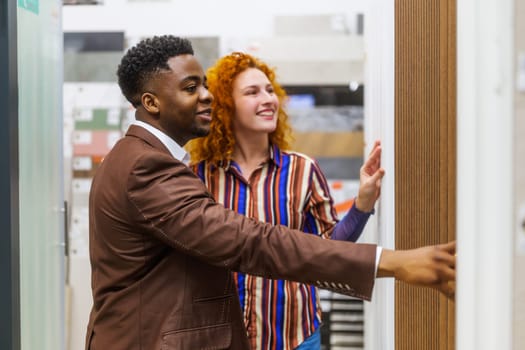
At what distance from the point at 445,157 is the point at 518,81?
2.48 feet

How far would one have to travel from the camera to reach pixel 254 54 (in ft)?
13.3

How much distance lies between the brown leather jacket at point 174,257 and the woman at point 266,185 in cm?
61

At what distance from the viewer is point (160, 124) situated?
5.72 ft

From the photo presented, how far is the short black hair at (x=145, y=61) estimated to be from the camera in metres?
1.78

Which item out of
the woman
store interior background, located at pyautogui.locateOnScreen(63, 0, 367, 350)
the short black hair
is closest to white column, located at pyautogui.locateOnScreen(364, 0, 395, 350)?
the woman

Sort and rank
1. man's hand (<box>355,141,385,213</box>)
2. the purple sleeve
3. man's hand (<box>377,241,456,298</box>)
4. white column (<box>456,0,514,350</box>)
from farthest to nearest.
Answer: the purple sleeve
man's hand (<box>355,141,385,213</box>)
man's hand (<box>377,241,456,298</box>)
white column (<box>456,0,514,350</box>)

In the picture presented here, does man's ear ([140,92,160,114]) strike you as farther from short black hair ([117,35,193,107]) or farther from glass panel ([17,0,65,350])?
glass panel ([17,0,65,350])

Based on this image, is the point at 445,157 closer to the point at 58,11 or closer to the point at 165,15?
the point at 58,11

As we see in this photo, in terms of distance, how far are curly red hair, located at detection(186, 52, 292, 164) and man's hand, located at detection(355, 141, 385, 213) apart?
47 centimetres

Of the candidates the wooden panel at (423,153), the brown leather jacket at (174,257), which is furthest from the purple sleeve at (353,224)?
the brown leather jacket at (174,257)

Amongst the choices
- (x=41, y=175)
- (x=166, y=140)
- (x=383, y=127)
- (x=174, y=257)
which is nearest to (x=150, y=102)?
(x=166, y=140)

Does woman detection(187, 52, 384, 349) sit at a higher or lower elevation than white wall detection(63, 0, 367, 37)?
lower

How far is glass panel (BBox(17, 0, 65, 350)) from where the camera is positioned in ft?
7.34

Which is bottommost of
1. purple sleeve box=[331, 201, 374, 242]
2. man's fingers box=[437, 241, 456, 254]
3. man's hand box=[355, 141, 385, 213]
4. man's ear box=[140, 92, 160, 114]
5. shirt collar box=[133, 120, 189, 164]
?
purple sleeve box=[331, 201, 374, 242]
